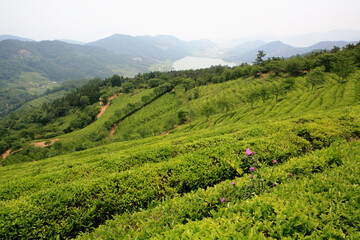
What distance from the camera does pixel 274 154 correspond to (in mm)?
6453

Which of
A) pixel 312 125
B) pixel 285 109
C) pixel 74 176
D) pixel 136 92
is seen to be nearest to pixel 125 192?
pixel 74 176

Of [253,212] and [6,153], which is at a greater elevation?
[253,212]

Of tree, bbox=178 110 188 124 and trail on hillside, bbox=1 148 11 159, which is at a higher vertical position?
tree, bbox=178 110 188 124

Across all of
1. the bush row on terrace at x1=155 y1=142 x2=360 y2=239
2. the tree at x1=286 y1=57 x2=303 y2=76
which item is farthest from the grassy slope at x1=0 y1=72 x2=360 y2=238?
the tree at x1=286 y1=57 x2=303 y2=76

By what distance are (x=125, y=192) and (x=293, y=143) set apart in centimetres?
755

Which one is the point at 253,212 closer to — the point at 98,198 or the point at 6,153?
the point at 98,198

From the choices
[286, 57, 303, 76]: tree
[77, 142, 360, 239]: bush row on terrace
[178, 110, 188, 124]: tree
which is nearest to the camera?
[77, 142, 360, 239]: bush row on terrace

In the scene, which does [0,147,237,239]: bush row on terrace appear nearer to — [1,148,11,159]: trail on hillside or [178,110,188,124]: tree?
[178,110,188,124]: tree

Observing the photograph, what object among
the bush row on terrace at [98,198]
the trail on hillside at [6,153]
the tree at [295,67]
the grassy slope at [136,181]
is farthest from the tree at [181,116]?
the trail on hillside at [6,153]

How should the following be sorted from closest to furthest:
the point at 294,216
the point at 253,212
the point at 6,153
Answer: the point at 294,216 < the point at 253,212 < the point at 6,153

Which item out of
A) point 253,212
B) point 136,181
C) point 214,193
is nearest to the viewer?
point 253,212

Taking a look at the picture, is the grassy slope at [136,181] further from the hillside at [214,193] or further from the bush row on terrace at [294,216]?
the bush row on terrace at [294,216]

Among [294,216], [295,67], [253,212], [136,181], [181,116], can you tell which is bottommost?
[181,116]

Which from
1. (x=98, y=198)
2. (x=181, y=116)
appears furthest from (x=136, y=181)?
(x=181, y=116)
